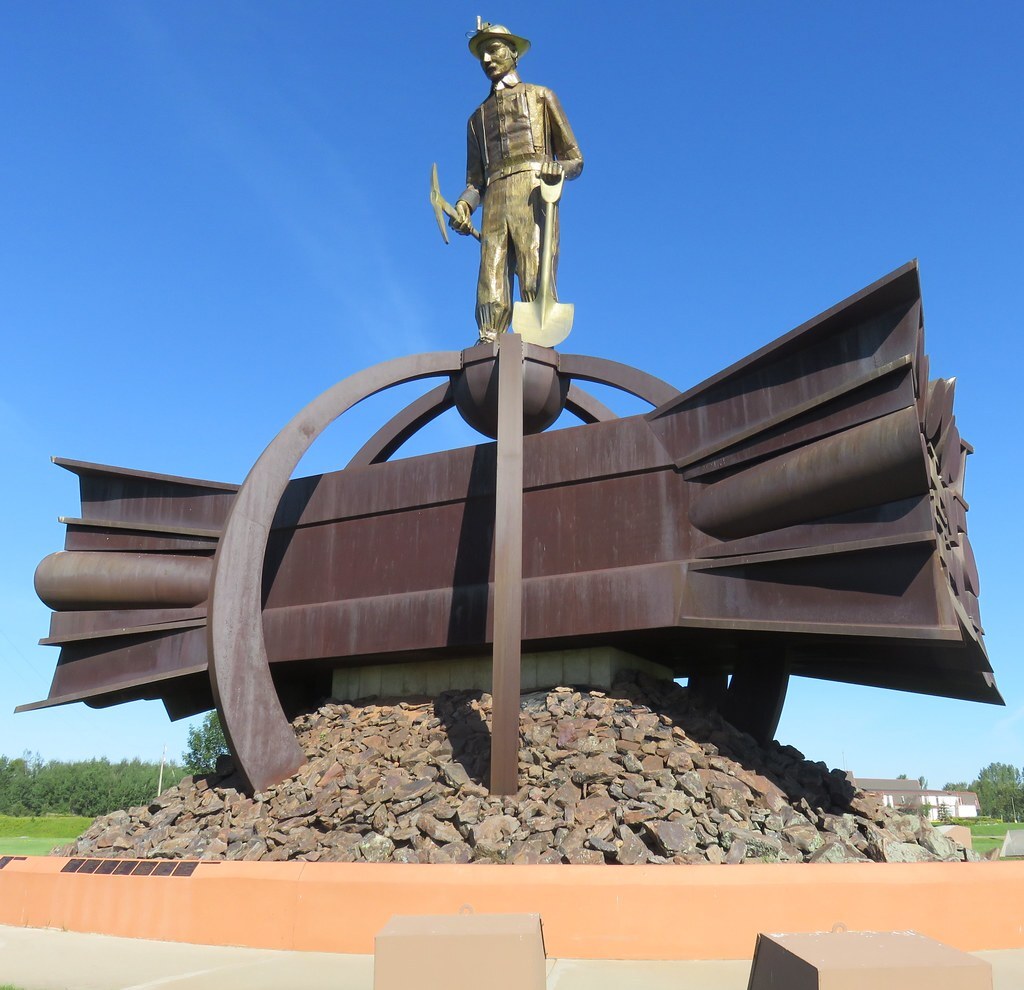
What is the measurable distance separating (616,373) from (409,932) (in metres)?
8.98

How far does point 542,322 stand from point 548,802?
19.7 ft

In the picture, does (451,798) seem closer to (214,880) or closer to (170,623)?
(214,880)

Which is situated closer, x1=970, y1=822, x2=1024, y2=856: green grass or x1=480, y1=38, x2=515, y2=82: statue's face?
x1=480, y1=38, x2=515, y2=82: statue's face

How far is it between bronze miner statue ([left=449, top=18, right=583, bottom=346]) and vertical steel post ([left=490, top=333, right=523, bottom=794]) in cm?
215

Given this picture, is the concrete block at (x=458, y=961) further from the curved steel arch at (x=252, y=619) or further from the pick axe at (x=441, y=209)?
the pick axe at (x=441, y=209)

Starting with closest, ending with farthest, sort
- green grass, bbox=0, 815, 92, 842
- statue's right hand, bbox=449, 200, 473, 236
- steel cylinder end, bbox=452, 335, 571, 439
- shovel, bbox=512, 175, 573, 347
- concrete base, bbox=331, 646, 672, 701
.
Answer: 1. concrete base, bbox=331, 646, 672, 701
2. steel cylinder end, bbox=452, 335, 571, 439
3. shovel, bbox=512, 175, 573, 347
4. statue's right hand, bbox=449, 200, 473, 236
5. green grass, bbox=0, 815, 92, 842

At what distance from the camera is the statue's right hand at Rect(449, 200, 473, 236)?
12.2 meters

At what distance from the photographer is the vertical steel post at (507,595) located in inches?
329

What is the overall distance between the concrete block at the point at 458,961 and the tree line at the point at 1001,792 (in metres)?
73.1

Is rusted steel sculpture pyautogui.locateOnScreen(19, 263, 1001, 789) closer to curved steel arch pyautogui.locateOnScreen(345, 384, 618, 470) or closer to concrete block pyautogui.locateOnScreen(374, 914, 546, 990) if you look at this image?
curved steel arch pyautogui.locateOnScreen(345, 384, 618, 470)

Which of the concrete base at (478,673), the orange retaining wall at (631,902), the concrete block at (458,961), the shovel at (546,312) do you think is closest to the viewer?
the concrete block at (458,961)

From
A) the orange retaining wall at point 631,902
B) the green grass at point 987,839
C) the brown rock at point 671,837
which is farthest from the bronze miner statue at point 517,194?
the green grass at point 987,839

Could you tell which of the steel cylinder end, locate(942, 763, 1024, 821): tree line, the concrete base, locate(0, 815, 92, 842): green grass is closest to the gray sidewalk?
the concrete base

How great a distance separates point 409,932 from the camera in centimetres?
365
